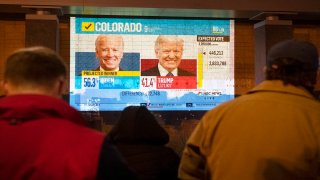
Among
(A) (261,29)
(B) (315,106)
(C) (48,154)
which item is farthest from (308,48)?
(A) (261,29)

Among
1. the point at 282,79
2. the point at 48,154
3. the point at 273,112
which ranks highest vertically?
the point at 282,79

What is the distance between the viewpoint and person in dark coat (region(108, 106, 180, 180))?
2158 mm

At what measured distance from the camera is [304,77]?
1772 mm

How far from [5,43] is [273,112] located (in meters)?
3.97

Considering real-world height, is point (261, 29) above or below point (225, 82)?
above

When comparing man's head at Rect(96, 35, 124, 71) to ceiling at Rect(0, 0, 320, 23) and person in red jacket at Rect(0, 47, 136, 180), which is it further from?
person in red jacket at Rect(0, 47, 136, 180)

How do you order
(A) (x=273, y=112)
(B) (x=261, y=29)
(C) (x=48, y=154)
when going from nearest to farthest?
(C) (x=48, y=154), (A) (x=273, y=112), (B) (x=261, y=29)

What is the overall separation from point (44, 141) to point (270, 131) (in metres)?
0.88

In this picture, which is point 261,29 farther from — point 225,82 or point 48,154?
point 48,154

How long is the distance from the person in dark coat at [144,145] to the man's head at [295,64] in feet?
2.42

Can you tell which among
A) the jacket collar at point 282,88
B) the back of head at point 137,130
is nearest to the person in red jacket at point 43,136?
the jacket collar at point 282,88

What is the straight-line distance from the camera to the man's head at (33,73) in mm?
1367

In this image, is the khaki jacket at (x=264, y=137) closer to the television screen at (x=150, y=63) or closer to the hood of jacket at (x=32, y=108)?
the hood of jacket at (x=32, y=108)

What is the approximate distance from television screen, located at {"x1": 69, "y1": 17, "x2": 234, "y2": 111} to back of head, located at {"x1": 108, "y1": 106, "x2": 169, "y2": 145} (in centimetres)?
256
